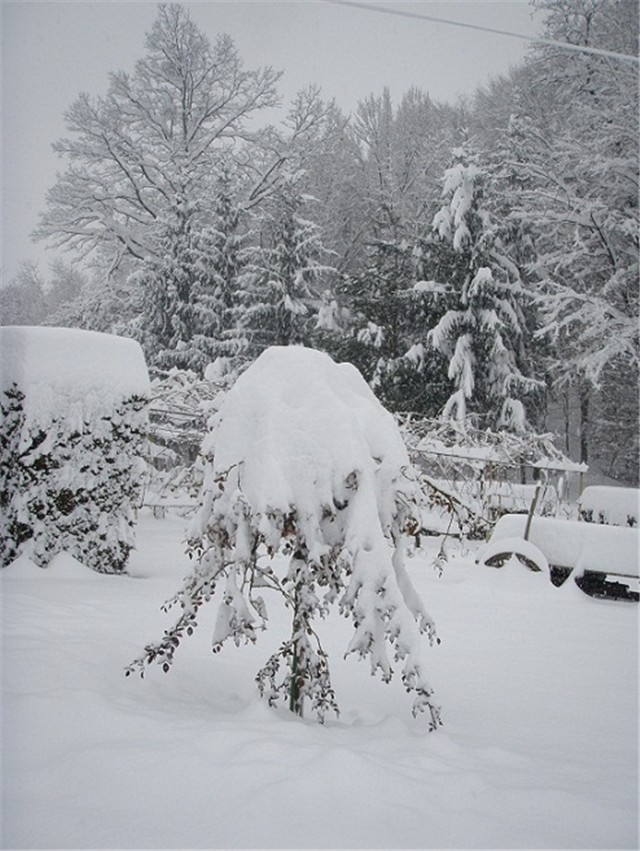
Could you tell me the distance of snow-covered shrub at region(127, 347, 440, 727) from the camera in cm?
259

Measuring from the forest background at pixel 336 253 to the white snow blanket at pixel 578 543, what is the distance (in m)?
10.3

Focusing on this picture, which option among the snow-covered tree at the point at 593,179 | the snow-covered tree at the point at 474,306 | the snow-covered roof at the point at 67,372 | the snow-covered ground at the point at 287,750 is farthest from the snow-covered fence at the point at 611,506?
the snow-covered roof at the point at 67,372

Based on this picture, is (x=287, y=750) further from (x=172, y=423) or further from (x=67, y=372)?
(x=172, y=423)

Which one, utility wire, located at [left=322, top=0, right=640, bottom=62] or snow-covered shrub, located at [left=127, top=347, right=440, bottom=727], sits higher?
utility wire, located at [left=322, top=0, right=640, bottom=62]

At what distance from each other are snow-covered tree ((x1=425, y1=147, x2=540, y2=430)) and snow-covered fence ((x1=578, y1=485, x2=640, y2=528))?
5129mm

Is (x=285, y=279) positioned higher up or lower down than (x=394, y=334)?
higher up

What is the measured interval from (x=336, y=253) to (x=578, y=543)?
54.8 feet

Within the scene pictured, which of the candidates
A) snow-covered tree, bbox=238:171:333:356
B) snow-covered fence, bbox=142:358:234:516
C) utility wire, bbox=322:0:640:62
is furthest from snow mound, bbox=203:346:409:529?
snow-covered tree, bbox=238:171:333:356

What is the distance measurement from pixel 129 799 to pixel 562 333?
23.2m

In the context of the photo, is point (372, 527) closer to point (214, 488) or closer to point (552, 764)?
point (214, 488)

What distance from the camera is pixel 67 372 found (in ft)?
→ 19.3

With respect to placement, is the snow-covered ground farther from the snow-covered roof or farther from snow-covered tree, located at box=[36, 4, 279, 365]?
snow-covered tree, located at box=[36, 4, 279, 365]

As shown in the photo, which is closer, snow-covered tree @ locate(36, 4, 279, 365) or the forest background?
the forest background

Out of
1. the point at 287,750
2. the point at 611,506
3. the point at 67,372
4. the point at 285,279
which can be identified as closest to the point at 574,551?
the point at 67,372
